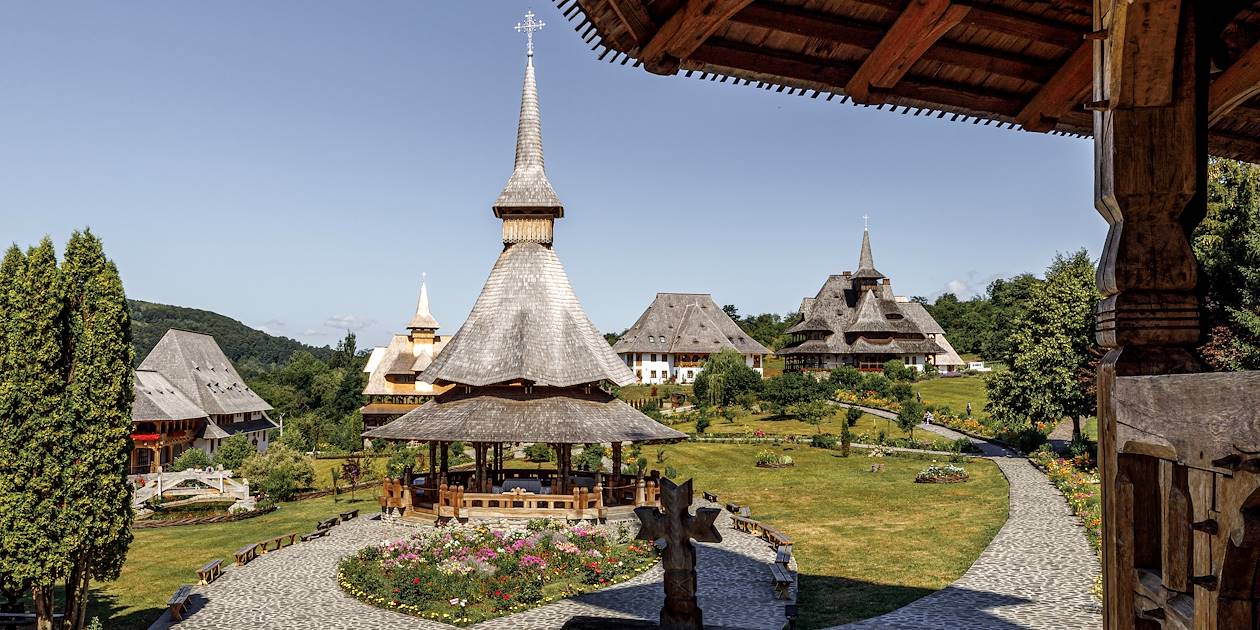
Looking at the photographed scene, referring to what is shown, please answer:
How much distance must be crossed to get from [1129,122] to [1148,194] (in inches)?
13.7

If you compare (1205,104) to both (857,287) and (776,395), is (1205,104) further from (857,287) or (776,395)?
(857,287)

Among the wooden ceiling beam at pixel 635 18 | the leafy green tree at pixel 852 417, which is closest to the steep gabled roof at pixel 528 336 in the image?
the wooden ceiling beam at pixel 635 18

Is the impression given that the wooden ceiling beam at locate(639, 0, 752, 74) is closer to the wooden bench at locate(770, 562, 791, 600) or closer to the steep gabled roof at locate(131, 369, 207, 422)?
the wooden bench at locate(770, 562, 791, 600)

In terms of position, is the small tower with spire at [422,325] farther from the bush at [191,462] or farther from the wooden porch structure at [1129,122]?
the wooden porch structure at [1129,122]

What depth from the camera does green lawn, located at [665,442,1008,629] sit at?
645 inches

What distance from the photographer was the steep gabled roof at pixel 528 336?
24812 millimetres

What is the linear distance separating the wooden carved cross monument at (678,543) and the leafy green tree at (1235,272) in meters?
18.8

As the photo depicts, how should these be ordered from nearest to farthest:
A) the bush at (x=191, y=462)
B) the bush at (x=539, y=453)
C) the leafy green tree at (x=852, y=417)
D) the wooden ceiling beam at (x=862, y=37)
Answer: the wooden ceiling beam at (x=862, y=37) → the bush at (x=191, y=462) → the bush at (x=539, y=453) → the leafy green tree at (x=852, y=417)

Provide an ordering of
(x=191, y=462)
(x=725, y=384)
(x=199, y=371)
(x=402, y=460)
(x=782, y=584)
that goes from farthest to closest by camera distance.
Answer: (x=725, y=384) → (x=199, y=371) → (x=191, y=462) → (x=402, y=460) → (x=782, y=584)

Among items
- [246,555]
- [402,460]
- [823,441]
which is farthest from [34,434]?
[823,441]

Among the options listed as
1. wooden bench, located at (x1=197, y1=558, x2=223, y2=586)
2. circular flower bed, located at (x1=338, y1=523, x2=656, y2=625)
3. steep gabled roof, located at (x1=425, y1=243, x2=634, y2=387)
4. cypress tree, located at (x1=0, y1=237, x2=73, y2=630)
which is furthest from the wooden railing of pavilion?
cypress tree, located at (x1=0, y1=237, x2=73, y2=630)

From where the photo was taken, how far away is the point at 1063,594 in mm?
15289

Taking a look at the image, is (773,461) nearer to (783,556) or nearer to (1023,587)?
(783,556)

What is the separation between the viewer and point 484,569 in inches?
687
